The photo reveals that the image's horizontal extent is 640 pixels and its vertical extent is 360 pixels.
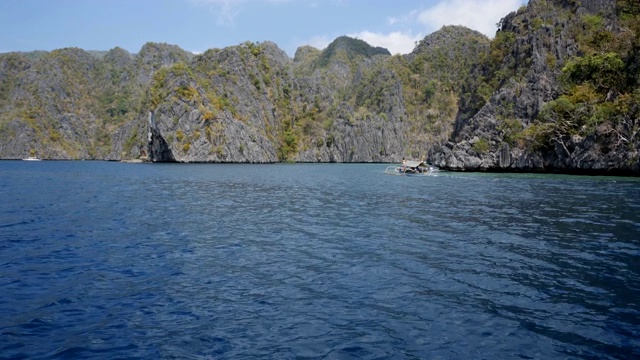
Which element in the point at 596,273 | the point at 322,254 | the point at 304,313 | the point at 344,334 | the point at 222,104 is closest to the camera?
the point at 344,334

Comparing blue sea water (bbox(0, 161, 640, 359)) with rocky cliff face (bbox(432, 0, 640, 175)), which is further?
rocky cliff face (bbox(432, 0, 640, 175))

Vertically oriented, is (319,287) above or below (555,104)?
below

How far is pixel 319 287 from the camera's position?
14.2 meters

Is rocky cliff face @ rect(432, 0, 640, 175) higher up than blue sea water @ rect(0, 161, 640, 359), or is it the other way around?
rocky cliff face @ rect(432, 0, 640, 175)

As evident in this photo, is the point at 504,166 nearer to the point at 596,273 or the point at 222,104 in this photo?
the point at 596,273

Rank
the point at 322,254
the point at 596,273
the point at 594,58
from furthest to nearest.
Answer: the point at 594,58
the point at 322,254
the point at 596,273

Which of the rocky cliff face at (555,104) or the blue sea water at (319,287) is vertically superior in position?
the rocky cliff face at (555,104)

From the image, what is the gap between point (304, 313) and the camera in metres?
11.9

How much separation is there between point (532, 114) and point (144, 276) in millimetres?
107480

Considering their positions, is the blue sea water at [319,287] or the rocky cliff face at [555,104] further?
the rocky cliff face at [555,104]

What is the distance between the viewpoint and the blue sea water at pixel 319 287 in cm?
996

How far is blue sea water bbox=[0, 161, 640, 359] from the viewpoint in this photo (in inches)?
392

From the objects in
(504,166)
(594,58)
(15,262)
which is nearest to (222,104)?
(504,166)

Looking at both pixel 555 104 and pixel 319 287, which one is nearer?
pixel 319 287
